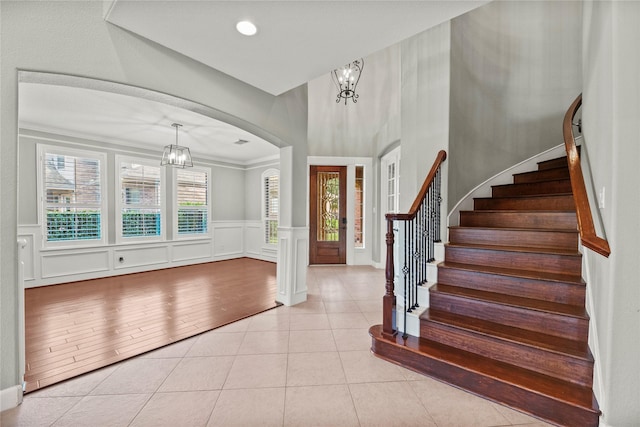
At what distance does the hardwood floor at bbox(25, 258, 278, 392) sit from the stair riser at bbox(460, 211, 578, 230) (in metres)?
2.68

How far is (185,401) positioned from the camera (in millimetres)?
1727

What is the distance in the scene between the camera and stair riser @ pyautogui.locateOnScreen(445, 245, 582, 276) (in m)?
2.12

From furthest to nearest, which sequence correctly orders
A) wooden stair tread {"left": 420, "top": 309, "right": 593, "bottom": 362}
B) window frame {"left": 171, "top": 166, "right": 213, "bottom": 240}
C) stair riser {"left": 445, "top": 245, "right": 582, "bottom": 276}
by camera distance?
window frame {"left": 171, "top": 166, "right": 213, "bottom": 240} → stair riser {"left": 445, "top": 245, "right": 582, "bottom": 276} → wooden stair tread {"left": 420, "top": 309, "right": 593, "bottom": 362}

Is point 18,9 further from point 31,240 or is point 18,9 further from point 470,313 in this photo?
point 31,240

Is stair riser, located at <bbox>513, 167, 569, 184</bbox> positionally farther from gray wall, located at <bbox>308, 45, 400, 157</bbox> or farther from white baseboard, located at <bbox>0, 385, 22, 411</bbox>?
white baseboard, located at <bbox>0, 385, 22, 411</bbox>

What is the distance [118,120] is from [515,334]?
542 centimetres

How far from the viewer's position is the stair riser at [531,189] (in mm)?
2867

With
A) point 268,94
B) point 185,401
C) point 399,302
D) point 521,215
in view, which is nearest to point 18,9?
point 268,94

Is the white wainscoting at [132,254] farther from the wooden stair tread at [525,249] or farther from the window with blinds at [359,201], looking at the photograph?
the wooden stair tread at [525,249]

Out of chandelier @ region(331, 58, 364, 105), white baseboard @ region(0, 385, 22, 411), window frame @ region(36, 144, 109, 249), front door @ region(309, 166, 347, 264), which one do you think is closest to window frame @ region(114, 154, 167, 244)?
window frame @ region(36, 144, 109, 249)

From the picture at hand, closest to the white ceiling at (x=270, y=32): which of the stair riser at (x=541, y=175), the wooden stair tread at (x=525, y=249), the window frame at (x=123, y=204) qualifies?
the window frame at (x=123, y=204)

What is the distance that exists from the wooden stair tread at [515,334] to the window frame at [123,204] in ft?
18.2

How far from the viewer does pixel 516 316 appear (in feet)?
6.57

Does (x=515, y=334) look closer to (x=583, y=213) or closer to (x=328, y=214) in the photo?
(x=583, y=213)
